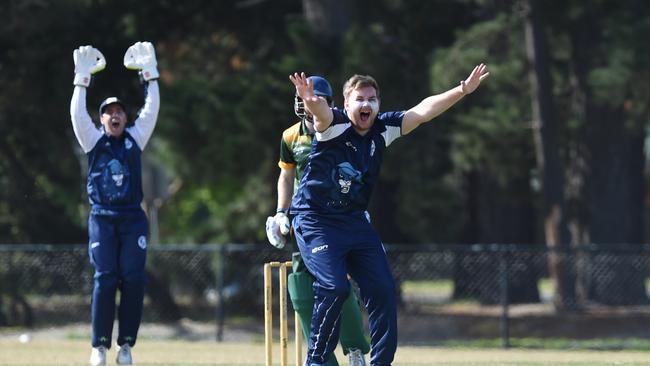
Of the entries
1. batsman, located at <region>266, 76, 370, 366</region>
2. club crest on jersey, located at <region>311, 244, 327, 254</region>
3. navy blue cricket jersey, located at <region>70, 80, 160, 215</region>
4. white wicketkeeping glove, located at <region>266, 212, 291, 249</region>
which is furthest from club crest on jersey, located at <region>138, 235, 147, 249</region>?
club crest on jersey, located at <region>311, 244, 327, 254</region>

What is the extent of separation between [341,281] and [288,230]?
0.66 metres

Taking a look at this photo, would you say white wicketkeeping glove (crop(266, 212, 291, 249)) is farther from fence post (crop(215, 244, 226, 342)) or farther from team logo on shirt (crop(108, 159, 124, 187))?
fence post (crop(215, 244, 226, 342))

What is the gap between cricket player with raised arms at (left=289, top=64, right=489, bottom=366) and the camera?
8375 mm

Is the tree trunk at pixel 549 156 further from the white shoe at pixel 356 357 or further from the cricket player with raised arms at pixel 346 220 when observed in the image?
the cricket player with raised arms at pixel 346 220

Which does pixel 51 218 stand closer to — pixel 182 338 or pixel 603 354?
pixel 182 338

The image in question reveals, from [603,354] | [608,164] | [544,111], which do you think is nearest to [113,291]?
[603,354]

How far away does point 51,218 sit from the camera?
2152 centimetres

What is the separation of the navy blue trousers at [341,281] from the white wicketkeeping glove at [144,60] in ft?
10.4

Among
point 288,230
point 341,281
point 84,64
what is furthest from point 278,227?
point 84,64

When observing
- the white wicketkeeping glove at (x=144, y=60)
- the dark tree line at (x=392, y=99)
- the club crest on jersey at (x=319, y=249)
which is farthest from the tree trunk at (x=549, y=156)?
the club crest on jersey at (x=319, y=249)

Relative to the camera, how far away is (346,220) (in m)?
8.48

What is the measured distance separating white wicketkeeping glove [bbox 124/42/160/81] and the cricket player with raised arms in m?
3.06

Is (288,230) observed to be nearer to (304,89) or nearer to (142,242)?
(304,89)

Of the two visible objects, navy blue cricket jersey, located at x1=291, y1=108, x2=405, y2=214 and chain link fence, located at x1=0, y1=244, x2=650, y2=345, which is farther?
chain link fence, located at x1=0, y1=244, x2=650, y2=345
